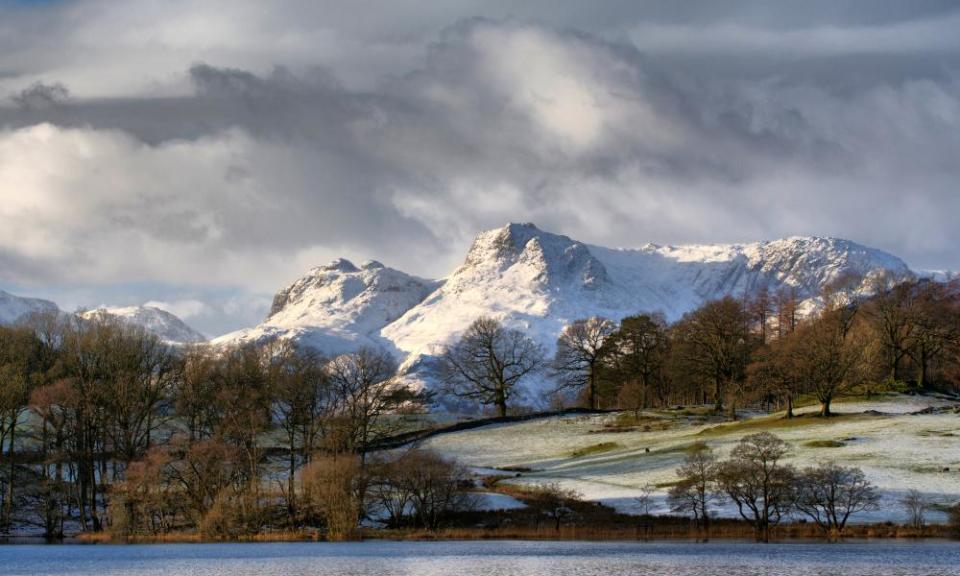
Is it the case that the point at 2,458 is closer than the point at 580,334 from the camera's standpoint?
Yes

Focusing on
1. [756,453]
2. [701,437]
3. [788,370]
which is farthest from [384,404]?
[756,453]

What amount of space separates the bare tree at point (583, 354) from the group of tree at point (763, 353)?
226 millimetres

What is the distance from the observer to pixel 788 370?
10600cm

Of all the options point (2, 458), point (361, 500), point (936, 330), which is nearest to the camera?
point (361, 500)

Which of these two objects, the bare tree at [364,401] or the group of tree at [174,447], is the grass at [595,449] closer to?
the bare tree at [364,401]

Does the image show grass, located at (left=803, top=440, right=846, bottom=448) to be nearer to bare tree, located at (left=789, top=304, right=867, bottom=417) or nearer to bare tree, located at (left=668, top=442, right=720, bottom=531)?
bare tree, located at (left=789, top=304, right=867, bottom=417)

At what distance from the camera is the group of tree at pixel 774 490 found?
66.1 meters

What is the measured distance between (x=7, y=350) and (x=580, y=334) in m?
78.4

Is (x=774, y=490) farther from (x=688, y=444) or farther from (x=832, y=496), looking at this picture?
(x=688, y=444)

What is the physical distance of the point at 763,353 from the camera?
378 ft

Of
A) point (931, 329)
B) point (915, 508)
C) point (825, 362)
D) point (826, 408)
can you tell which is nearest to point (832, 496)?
point (915, 508)

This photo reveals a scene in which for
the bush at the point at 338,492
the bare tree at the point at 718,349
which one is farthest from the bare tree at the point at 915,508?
the bare tree at the point at 718,349

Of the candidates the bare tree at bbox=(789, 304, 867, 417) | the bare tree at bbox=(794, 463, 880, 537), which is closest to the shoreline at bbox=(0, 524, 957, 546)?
the bare tree at bbox=(794, 463, 880, 537)

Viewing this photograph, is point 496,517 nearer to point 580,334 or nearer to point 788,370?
point 788,370
